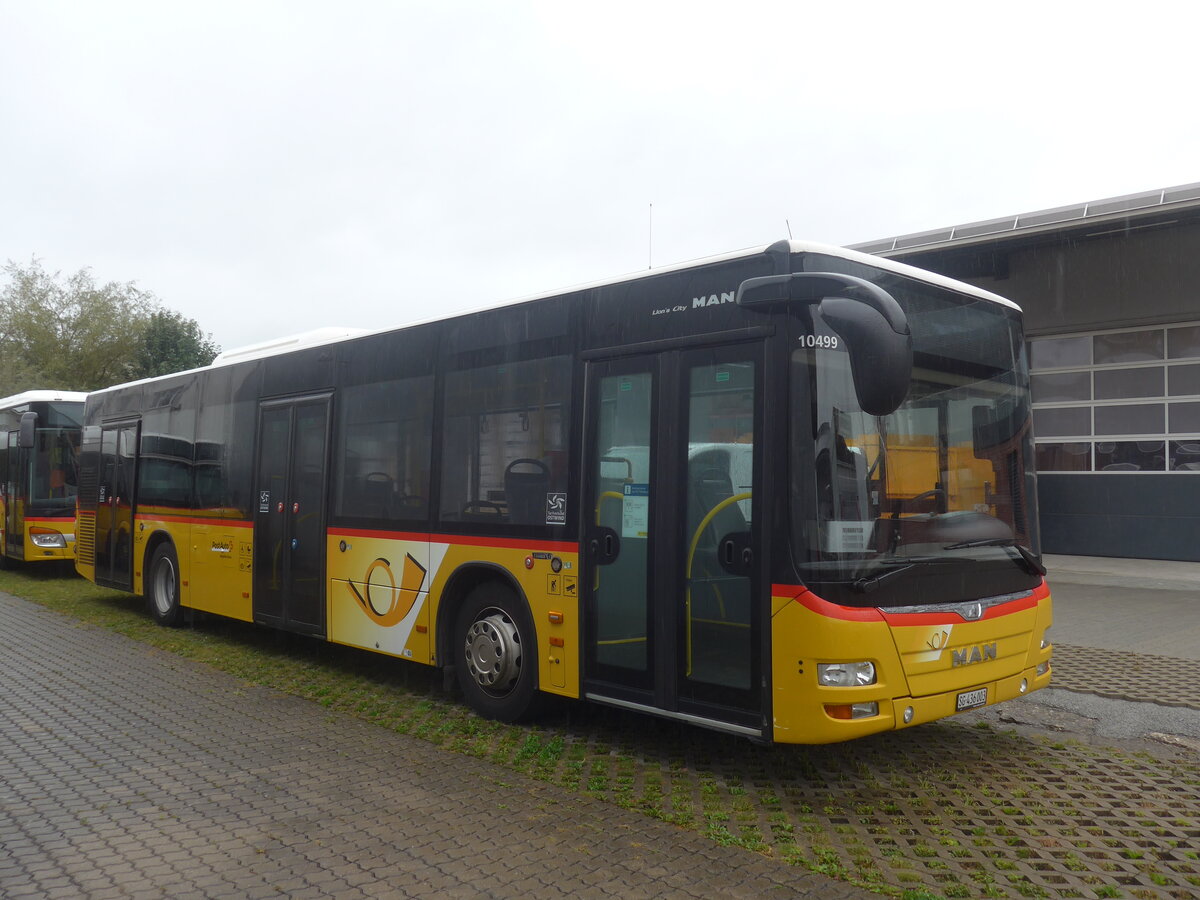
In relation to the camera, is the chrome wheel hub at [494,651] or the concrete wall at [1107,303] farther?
the concrete wall at [1107,303]

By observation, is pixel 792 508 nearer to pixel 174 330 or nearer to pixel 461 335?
pixel 461 335

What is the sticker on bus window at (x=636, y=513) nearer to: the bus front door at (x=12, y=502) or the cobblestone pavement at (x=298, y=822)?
the cobblestone pavement at (x=298, y=822)

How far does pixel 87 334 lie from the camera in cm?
4619

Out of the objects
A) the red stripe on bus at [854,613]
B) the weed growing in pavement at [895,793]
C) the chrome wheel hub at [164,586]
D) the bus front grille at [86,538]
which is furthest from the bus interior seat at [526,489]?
the bus front grille at [86,538]

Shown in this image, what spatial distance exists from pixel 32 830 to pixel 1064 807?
5190mm

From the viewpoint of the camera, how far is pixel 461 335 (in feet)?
24.5

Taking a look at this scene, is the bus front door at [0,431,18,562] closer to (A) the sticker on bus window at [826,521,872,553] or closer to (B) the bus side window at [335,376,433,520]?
(B) the bus side window at [335,376,433,520]

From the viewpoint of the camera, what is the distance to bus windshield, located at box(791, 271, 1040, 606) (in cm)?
505

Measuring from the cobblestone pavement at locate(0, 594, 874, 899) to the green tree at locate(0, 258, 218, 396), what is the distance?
4224 cm

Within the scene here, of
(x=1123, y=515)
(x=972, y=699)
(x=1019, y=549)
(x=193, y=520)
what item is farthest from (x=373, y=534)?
(x=1123, y=515)

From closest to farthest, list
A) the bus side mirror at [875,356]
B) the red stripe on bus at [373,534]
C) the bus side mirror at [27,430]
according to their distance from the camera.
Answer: the bus side mirror at [875,356] → the red stripe on bus at [373,534] → the bus side mirror at [27,430]

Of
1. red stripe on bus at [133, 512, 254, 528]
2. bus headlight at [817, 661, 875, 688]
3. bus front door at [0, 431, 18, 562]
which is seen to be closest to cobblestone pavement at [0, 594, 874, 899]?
bus headlight at [817, 661, 875, 688]

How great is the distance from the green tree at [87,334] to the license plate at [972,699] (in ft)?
148

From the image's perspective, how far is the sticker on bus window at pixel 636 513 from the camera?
19.3 feet
